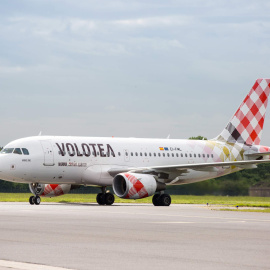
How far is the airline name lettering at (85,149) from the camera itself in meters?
38.7

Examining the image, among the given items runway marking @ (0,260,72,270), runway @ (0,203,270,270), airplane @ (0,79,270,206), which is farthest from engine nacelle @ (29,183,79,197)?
runway marking @ (0,260,72,270)

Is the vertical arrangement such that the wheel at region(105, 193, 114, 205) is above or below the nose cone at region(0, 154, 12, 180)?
below

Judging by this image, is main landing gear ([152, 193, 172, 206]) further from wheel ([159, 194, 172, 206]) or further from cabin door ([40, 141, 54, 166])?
cabin door ([40, 141, 54, 166])

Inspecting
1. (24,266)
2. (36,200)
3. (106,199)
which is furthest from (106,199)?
(24,266)

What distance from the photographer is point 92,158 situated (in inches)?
1567

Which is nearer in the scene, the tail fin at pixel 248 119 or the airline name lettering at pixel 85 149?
the airline name lettering at pixel 85 149

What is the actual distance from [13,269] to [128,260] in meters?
2.14

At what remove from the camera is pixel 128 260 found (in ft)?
38.3

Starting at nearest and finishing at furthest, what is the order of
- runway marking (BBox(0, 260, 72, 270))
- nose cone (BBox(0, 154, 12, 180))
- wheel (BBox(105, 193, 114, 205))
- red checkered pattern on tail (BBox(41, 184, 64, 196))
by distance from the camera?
1. runway marking (BBox(0, 260, 72, 270))
2. nose cone (BBox(0, 154, 12, 180))
3. wheel (BBox(105, 193, 114, 205))
4. red checkered pattern on tail (BBox(41, 184, 64, 196))

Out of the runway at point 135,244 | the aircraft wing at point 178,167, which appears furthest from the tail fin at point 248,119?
the runway at point 135,244

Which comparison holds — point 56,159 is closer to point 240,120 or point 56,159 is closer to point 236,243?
point 240,120

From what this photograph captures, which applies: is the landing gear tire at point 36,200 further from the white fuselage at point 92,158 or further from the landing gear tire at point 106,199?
the landing gear tire at point 106,199

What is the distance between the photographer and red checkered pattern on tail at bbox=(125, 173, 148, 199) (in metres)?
37.0

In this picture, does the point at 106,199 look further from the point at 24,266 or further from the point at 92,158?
the point at 24,266
